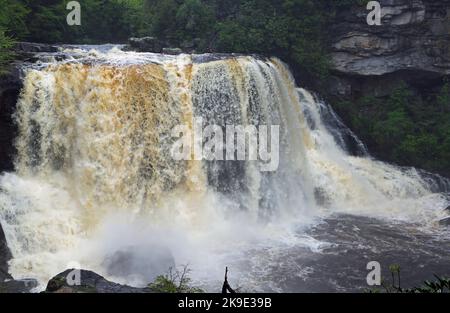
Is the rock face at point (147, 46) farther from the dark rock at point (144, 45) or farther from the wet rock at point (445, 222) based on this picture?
the wet rock at point (445, 222)

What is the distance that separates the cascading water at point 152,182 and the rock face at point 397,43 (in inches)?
184

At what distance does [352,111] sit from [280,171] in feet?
16.2

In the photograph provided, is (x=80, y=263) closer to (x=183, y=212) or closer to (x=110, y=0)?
(x=183, y=212)

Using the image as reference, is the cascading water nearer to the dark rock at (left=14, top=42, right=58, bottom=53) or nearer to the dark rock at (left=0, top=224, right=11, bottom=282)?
the dark rock at (left=0, top=224, right=11, bottom=282)

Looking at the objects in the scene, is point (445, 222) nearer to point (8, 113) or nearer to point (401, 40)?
point (401, 40)

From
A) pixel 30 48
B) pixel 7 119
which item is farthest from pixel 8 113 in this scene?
pixel 30 48

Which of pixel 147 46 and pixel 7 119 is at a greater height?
pixel 147 46

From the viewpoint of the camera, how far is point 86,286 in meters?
6.96

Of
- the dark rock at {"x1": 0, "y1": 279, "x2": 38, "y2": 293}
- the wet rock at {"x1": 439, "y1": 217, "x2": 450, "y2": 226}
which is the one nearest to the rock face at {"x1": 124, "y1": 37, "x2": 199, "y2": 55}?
the dark rock at {"x1": 0, "y1": 279, "x2": 38, "y2": 293}

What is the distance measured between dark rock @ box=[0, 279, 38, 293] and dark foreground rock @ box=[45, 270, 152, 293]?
4.95 feet

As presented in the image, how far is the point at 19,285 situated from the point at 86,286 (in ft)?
7.36

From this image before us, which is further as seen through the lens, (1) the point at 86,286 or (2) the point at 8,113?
(2) the point at 8,113

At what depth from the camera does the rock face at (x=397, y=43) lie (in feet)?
55.6
